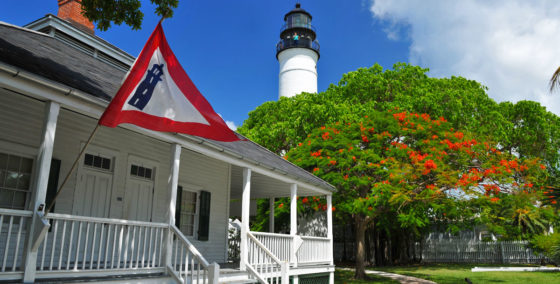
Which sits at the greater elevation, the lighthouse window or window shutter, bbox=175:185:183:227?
the lighthouse window

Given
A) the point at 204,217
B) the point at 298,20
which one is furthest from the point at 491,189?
the point at 298,20

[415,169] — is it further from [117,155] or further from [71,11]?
[71,11]

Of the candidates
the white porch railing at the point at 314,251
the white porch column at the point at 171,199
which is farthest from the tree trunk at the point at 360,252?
the white porch column at the point at 171,199

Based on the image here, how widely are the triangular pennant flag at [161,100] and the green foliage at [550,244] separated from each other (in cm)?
2244

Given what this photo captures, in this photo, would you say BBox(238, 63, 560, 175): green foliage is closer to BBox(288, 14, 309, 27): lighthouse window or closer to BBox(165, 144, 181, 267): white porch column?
BBox(165, 144, 181, 267): white porch column

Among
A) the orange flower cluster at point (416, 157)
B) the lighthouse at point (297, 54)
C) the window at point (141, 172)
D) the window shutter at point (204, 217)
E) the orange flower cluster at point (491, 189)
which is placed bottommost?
the window shutter at point (204, 217)

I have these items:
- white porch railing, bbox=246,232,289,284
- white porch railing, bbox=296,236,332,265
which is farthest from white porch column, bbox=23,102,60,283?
white porch railing, bbox=296,236,332,265

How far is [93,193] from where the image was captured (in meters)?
9.33

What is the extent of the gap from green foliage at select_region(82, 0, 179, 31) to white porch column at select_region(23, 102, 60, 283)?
3639mm

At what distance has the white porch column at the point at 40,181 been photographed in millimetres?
5465

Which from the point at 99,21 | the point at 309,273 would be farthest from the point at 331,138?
the point at 99,21

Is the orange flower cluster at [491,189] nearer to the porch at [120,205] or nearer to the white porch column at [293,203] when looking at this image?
the porch at [120,205]

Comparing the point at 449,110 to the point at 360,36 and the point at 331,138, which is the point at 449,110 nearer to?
the point at 331,138

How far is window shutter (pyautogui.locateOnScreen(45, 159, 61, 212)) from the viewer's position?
802 cm
